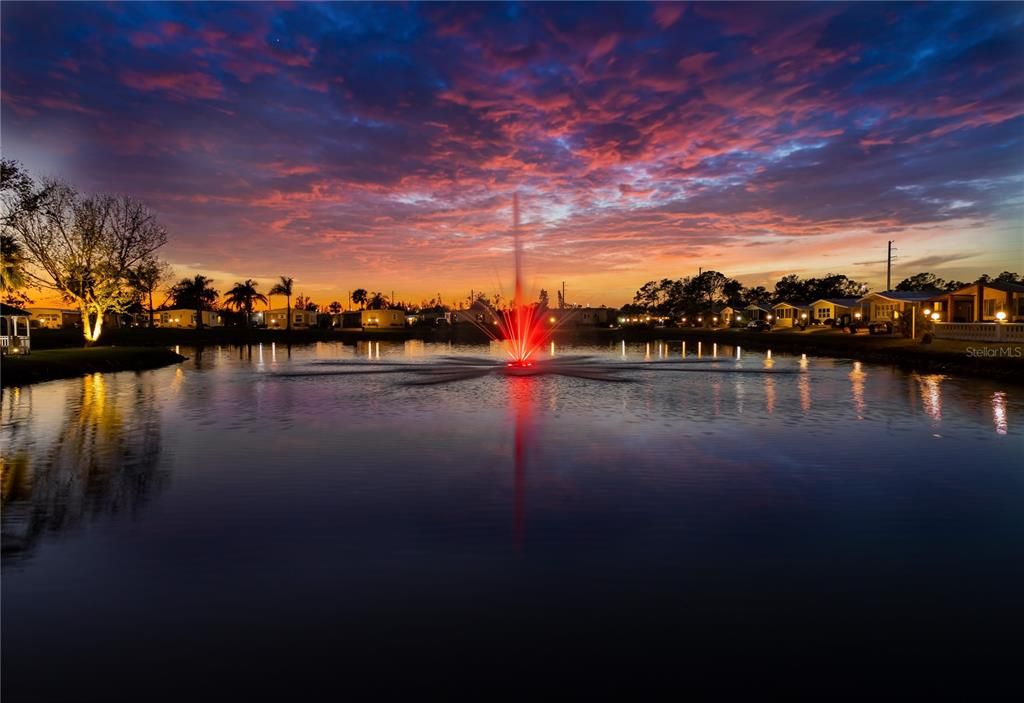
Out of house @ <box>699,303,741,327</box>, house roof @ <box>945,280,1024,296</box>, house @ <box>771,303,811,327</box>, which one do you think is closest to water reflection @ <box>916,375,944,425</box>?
house roof @ <box>945,280,1024,296</box>

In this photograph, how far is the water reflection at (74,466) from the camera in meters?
13.6

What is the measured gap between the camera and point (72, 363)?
48906 millimetres

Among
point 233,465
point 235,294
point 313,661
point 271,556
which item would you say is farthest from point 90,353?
point 235,294

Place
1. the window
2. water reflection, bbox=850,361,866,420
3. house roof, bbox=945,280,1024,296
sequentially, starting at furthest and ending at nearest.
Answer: the window
house roof, bbox=945,280,1024,296
water reflection, bbox=850,361,866,420

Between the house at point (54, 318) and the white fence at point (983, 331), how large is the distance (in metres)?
168

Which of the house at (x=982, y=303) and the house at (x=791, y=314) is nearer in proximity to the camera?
the house at (x=982, y=303)

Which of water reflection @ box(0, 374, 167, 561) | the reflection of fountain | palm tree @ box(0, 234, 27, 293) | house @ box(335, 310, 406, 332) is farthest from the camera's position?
house @ box(335, 310, 406, 332)

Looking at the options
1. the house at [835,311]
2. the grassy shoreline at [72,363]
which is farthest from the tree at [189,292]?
the house at [835,311]

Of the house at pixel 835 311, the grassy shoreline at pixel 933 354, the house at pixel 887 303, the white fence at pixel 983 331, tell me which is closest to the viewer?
the grassy shoreline at pixel 933 354

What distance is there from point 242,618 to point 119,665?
5.03 ft

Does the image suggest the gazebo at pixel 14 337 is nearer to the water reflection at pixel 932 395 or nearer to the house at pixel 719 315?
the water reflection at pixel 932 395

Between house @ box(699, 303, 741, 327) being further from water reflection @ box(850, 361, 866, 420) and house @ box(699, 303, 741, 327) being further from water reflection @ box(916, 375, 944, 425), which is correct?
water reflection @ box(916, 375, 944, 425)

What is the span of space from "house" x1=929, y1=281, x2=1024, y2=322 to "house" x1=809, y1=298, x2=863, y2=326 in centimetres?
2894

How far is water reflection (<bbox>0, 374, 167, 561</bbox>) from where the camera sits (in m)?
13.6
